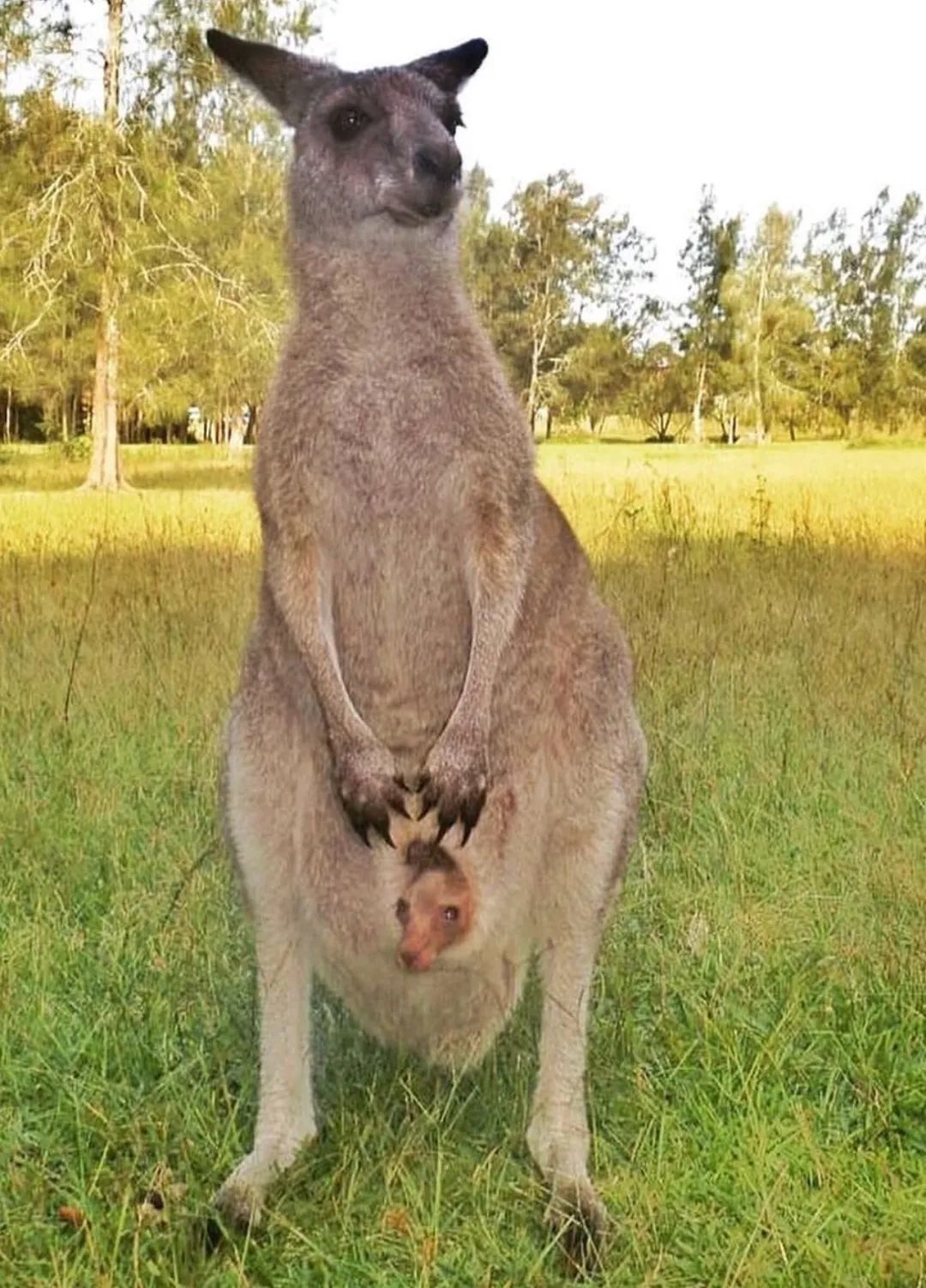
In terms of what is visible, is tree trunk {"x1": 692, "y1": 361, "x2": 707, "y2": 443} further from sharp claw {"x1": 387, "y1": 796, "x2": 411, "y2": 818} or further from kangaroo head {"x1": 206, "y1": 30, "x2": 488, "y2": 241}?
sharp claw {"x1": 387, "y1": 796, "x2": 411, "y2": 818}

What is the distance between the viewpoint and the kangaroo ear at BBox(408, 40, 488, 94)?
10.7ft

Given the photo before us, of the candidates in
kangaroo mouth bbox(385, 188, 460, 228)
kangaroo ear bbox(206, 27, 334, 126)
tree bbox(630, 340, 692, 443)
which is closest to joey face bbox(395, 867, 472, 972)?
kangaroo mouth bbox(385, 188, 460, 228)

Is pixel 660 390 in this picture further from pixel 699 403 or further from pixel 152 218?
pixel 152 218

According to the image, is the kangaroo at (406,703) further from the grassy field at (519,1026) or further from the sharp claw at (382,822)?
the grassy field at (519,1026)

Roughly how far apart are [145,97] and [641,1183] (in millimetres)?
20437

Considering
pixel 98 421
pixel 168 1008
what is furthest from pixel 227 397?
pixel 168 1008

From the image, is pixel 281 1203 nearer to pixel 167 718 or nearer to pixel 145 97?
pixel 167 718

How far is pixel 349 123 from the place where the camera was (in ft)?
10.0

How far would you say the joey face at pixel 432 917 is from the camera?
274 centimetres

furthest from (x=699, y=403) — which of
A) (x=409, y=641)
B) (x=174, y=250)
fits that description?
(x=409, y=641)

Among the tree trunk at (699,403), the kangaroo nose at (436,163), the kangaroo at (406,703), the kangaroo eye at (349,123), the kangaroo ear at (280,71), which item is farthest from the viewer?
the tree trunk at (699,403)

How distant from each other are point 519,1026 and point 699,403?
34.0m

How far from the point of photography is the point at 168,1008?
341cm

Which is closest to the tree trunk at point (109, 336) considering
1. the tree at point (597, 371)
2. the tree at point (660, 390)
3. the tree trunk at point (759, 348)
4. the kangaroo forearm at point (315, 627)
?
the tree at point (597, 371)
